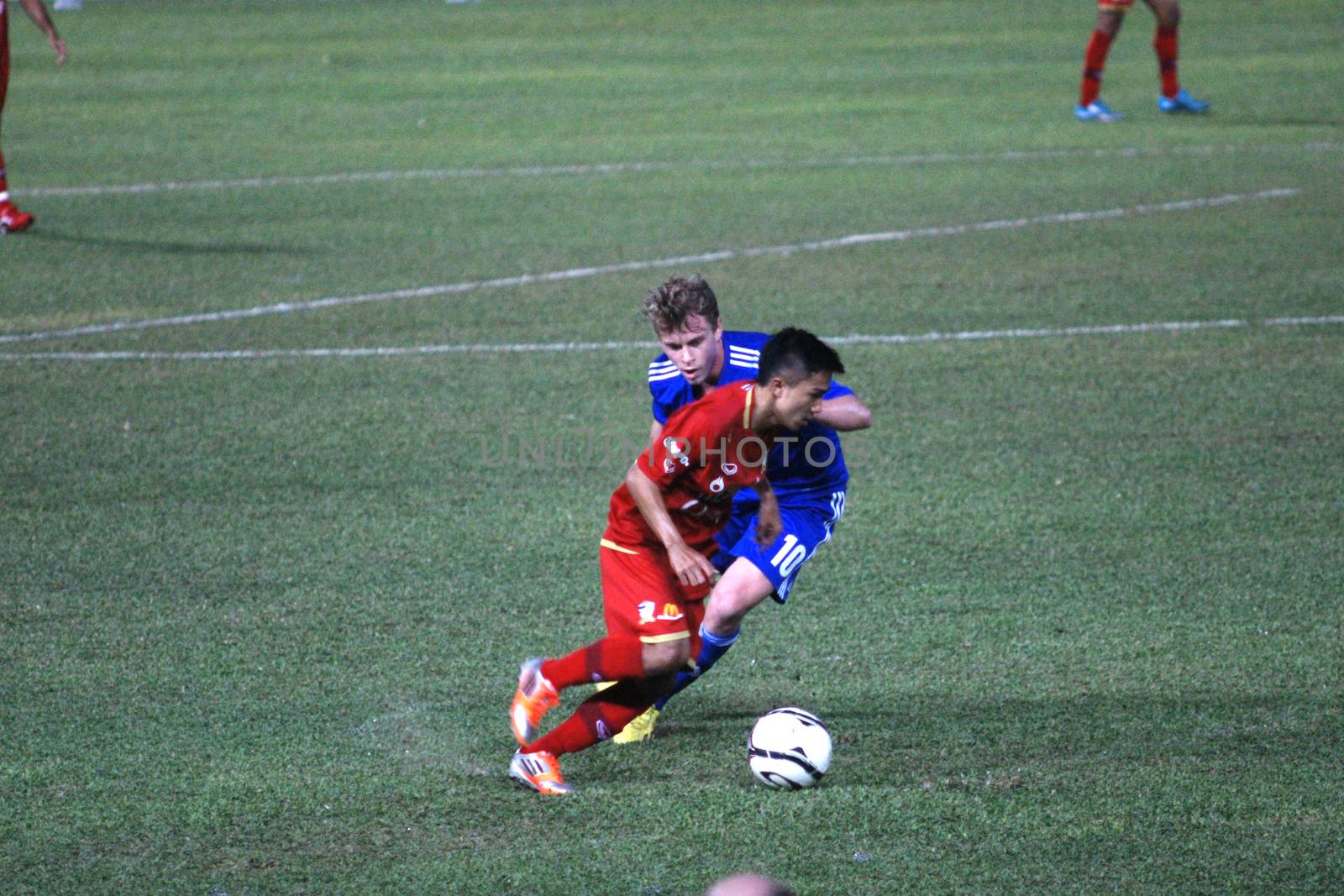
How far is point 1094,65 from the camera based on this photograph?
17.7m

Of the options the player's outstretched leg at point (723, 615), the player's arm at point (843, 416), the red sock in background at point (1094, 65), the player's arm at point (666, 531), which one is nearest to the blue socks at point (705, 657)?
the player's outstretched leg at point (723, 615)

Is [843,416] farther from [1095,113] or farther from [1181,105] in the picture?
[1181,105]

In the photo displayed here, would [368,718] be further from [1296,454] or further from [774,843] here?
[1296,454]

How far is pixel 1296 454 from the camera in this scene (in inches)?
313

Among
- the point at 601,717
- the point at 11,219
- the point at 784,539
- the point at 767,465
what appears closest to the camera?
the point at 601,717

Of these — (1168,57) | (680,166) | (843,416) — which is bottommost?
(680,166)

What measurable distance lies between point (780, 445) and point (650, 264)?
22.8 feet

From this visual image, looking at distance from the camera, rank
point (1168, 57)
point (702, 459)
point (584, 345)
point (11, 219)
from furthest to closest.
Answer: point (1168, 57)
point (11, 219)
point (584, 345)
point (702, 459)

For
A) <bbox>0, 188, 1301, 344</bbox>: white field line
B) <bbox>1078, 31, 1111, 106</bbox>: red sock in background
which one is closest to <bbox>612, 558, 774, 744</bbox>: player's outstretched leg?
<bbox>0, 188, 1301, 344</bbox>: white field line

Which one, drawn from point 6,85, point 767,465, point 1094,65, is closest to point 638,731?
point 767,465

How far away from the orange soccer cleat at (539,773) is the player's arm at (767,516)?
35.4 inches

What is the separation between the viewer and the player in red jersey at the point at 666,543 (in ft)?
15.8

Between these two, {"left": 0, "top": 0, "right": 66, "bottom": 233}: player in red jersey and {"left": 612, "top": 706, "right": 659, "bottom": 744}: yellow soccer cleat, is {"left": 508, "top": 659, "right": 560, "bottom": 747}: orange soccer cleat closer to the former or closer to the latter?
{"left": 612, "top": 706, "right": 659, "bottom": 744}: yellow soccer cleat

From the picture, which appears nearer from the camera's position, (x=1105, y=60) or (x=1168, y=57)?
(x=1168, y=57)
